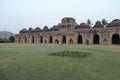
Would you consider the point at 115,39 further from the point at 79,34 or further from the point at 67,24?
the point at 67,24

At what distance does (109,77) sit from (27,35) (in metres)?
54.1

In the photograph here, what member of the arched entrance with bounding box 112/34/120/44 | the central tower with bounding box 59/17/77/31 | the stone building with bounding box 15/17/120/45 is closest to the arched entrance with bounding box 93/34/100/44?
the stone building with bounding box 15/17/120/45

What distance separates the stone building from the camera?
4062cm

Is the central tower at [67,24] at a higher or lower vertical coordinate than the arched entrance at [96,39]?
higher

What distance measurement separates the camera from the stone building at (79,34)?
40.6 meters

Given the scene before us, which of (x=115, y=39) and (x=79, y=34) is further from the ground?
(x=79, y=34)

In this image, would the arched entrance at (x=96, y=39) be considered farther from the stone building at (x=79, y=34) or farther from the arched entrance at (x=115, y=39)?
the arched entrance at (x=115, y=39)

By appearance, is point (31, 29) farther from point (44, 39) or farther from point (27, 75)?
point (27, 75)

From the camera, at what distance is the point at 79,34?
44.8 metres

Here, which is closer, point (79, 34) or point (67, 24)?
point (79, 34)

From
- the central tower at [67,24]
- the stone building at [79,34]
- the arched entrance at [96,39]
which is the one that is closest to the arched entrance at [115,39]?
the stone building at [79,34]

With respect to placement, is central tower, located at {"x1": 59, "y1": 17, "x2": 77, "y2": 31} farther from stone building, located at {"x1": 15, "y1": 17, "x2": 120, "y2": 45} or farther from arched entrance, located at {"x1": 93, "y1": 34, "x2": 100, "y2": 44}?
arched entrance, located at {"x1": 93, "y1": 34, "x2": 100, "y2": 44}

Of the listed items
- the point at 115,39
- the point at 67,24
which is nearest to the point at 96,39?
the point at 115,39

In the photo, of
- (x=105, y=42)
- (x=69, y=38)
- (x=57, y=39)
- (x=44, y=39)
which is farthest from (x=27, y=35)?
(x=105, y=42)
